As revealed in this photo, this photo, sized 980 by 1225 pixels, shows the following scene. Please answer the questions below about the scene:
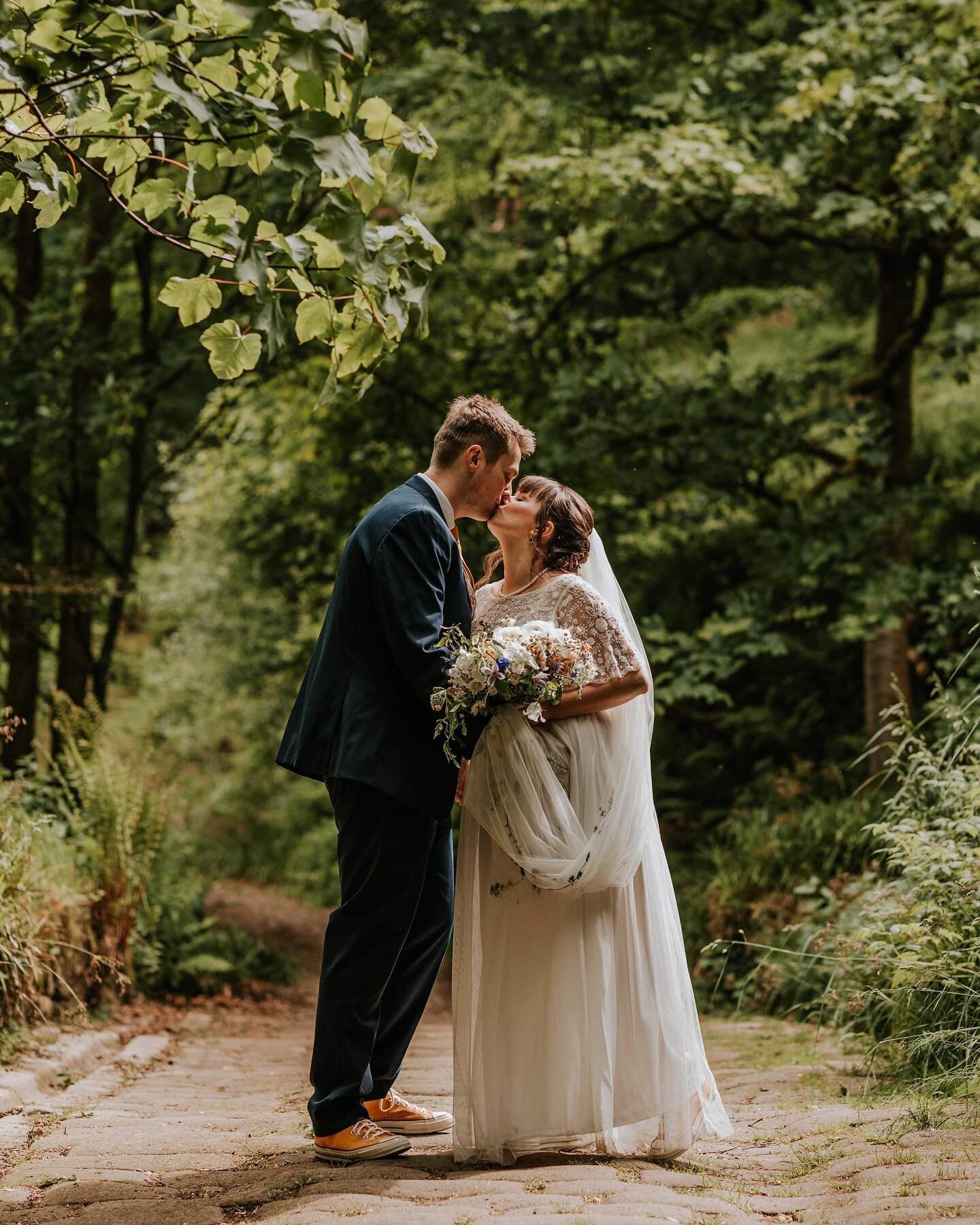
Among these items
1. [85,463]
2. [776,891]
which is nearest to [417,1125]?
[776,891]

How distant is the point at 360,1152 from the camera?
348 cm

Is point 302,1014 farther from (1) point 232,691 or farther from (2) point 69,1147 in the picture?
(1) point 232,691

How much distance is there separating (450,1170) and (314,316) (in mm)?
2488

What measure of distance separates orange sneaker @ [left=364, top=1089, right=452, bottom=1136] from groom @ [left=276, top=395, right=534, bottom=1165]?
0.40 feet

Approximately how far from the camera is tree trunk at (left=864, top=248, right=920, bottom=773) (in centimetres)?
807

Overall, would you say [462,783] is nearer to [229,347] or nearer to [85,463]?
[229,347]

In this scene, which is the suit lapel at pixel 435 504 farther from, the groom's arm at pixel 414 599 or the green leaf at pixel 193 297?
the green leaf at pixel 193 297

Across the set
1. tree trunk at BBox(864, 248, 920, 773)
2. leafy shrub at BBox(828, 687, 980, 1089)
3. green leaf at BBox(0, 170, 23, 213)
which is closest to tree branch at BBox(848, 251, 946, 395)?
tree trunk at BBox(864, 248, 920, 773)

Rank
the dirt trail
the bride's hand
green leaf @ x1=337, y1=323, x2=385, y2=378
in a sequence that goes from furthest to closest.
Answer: the bride's hand → green leaf @ x1=337, y1=323, x2=385, y2=378 → the dirt trail

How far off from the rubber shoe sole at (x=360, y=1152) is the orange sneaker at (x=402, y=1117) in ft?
0.80

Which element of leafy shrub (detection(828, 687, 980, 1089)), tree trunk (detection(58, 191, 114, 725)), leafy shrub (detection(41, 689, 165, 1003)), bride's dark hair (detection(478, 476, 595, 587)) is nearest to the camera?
bride's dark hair (detection(478, 476, 595, 587))

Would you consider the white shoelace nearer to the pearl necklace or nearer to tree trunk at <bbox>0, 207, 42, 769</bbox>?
Answer: the pearl necklace

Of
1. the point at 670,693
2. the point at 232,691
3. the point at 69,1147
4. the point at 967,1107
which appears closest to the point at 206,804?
the point at 232,691

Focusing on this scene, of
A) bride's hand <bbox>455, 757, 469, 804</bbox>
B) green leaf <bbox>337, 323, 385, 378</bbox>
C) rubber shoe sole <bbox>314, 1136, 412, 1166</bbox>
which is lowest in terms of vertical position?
rubber shoe sole <bbox>314, 1136, 412, 1166</bbox>
